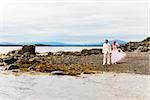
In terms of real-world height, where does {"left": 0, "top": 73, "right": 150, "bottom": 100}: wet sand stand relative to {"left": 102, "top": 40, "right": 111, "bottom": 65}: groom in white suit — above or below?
below

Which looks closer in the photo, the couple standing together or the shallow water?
the shallow water

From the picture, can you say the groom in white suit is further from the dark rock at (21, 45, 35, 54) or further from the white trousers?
the dark rock at (21, 45, 35, 54)

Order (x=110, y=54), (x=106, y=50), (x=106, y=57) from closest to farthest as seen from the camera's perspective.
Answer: (x=106, y=50) → (x=110, y=54) → (x=106, y=57)

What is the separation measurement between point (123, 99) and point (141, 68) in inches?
419

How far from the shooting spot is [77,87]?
18219 millimetres

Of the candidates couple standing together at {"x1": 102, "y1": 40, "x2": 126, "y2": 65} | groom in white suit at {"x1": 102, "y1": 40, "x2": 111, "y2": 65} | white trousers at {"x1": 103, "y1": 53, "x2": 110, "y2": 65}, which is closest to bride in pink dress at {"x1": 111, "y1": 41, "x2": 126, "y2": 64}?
couple standing together at {"x1": 102, "y1": 40, "x2": 126, "y2": 65}

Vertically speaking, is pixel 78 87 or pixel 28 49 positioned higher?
pixel 28 49

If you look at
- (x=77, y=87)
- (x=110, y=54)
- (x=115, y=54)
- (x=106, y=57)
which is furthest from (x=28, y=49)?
(x=77, y=87)

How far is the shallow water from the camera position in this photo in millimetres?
15305

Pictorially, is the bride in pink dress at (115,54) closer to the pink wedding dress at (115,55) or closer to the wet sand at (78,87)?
the pink wedding dress at (115,55)

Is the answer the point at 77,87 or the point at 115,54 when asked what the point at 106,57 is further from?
the point at 77,87

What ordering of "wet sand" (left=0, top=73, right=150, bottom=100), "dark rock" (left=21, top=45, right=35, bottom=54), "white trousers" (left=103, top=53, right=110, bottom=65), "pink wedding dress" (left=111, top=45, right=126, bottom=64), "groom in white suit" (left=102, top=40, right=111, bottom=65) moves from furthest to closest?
1. "dark rock" (left=21, top=45, right=35, bottom=54)
2. "pink wedding dress" (left=111, top=45, right=126, bottom=64)
3. "white trousers" (left=103, top=53, right=110, bottom=65)
4. "groom in white suit" (left=102, top=40, right=111, bottom=65)
5. "wet sand" (left=0, top=73, right=150, bottom=100)

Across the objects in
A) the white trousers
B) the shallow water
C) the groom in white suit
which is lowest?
the shallow water

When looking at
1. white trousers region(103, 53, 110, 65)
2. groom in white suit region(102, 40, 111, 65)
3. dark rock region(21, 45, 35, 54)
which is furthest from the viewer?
dark rock region(21, 45, 35, 54)
